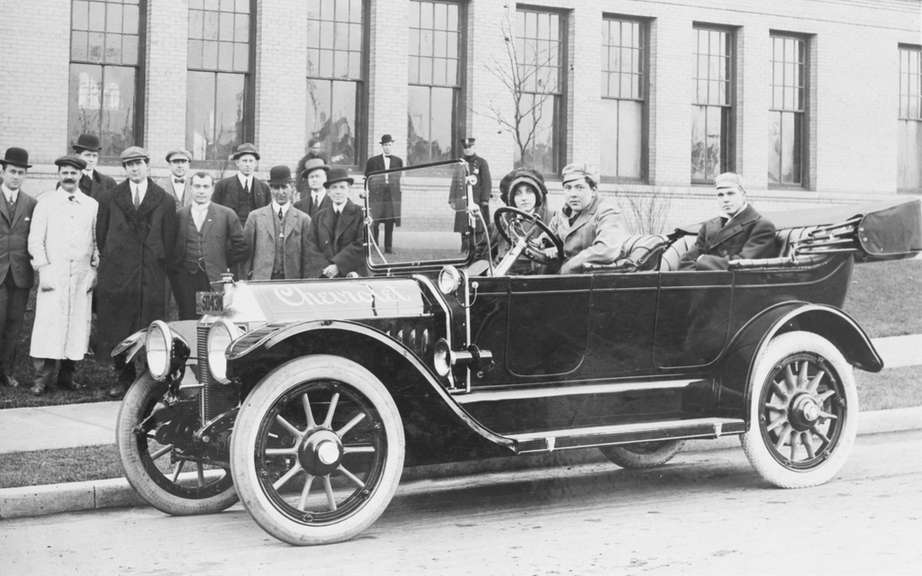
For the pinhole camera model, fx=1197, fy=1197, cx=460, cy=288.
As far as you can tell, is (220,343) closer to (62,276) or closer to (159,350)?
(159,350)

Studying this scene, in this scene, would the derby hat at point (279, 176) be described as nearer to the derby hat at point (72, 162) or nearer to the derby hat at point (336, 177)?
the derby hat at point (336, 177)

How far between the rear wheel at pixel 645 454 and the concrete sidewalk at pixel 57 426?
323cm

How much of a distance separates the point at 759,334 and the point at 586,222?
1.22 meters

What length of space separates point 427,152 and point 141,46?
15.5ft

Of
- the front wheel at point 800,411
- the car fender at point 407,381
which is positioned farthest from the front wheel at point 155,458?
the front wheel at point 800,411

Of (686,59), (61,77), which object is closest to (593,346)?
(61,77)

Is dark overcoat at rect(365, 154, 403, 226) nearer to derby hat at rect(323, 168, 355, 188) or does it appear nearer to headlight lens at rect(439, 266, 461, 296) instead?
headlight lens at rect(439, 266, 461, 296)

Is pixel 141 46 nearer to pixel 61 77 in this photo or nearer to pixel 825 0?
pixel 61 77

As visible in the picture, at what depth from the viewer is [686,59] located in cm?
2123

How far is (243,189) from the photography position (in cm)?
1124

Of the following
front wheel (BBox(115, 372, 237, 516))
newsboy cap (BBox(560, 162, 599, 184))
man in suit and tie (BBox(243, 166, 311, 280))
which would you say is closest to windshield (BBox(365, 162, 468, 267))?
newsboy cap (BBox(560, 162, 599, 184))

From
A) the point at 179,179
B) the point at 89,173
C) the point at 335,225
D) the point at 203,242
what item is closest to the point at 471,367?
the point at 335,225

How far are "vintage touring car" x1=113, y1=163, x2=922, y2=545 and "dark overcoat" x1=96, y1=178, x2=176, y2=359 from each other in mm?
3159

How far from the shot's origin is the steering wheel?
6359mm
